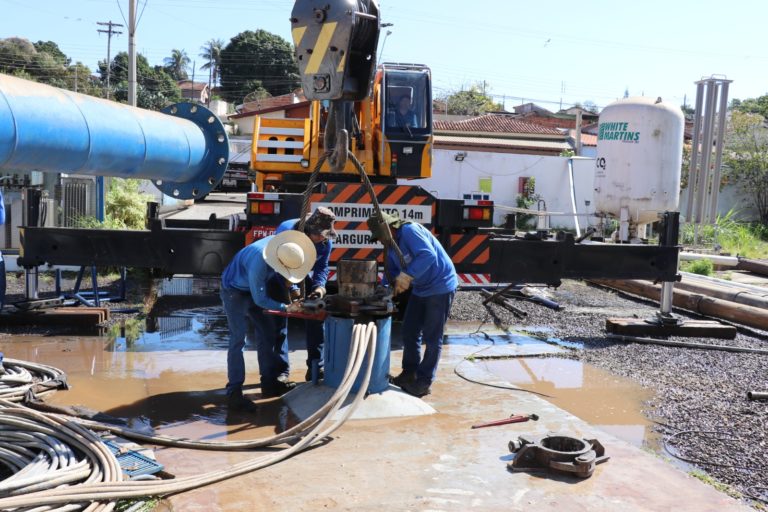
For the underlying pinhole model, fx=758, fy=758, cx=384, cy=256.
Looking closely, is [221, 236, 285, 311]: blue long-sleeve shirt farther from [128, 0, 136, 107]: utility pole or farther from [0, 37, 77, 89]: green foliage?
[0, 37, 77, 89]: green foliage

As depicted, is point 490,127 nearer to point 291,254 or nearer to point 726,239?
point 726,239

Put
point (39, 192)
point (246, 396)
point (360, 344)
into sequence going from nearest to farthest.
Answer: point (360, 344), point (246, 396), point (39, 192)

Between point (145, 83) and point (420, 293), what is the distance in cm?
6327

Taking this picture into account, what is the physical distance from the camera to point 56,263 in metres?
7.81

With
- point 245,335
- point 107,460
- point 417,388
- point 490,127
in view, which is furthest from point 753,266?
point 490,127

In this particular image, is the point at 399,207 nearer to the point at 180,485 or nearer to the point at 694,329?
the point at 694,329

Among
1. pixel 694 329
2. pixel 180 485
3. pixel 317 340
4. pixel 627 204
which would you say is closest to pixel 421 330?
pixel 317 340

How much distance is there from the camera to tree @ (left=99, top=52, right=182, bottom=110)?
5747 centimetres

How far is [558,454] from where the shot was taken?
440cm

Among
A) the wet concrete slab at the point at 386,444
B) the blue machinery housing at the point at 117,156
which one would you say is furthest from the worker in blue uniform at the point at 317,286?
the blue machinery housing at the point at 117,156

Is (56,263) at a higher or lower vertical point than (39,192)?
lower

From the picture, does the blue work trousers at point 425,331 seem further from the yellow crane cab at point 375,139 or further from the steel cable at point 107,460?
the yellow crane cab at point 375,139

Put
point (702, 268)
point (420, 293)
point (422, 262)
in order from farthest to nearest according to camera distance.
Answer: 1. point (702, 268)
2. point (420, 293)
3. point (422, 262)

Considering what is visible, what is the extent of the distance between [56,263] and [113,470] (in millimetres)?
4408
